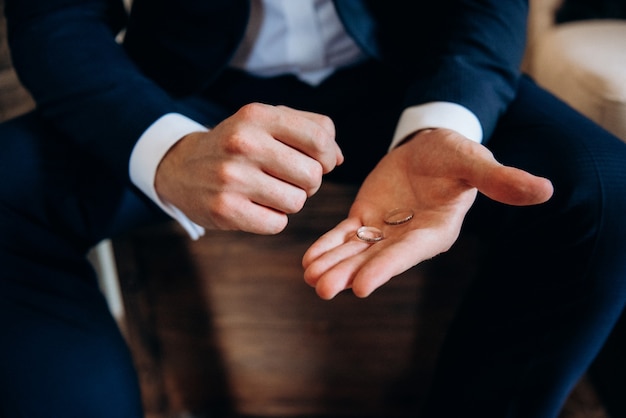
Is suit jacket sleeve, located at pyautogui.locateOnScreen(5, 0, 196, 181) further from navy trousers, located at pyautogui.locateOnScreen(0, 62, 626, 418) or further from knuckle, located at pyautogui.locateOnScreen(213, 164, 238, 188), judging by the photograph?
knuckle, located at pyautogui.locateOnScreen(213, 164, 238, 188)

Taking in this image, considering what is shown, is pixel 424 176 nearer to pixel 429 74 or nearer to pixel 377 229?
pixel 377 229

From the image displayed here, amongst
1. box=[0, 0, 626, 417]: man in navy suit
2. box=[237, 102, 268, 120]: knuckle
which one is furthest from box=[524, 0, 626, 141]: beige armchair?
box=[237, 102, 268, 120]: knuckle

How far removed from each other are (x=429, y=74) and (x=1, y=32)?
929mm

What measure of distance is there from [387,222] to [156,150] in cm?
29

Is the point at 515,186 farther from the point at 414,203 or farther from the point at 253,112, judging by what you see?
the point at 253,112

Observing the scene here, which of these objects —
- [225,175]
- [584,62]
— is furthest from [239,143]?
[584,62]

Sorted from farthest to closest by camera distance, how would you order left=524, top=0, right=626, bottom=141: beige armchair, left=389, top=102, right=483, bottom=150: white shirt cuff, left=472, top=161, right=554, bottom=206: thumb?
left=524, top=0, right=626, bottom=141: beige armchair → left=389, top=102, right=483, bottom=150: white shirt cuff → left=472, top=161, right=554, bottom=206: thumb

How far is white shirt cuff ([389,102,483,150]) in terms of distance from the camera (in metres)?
0.61

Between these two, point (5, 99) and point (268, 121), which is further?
point (5, 99)

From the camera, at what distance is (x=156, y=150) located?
2.01 ft

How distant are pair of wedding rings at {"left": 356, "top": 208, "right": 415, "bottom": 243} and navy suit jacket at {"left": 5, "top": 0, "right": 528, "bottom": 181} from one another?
0.58 ft

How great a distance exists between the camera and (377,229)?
0.54 metres

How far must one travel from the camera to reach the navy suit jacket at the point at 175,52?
656 millimetres

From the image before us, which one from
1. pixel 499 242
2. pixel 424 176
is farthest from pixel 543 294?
pixel 424 176
